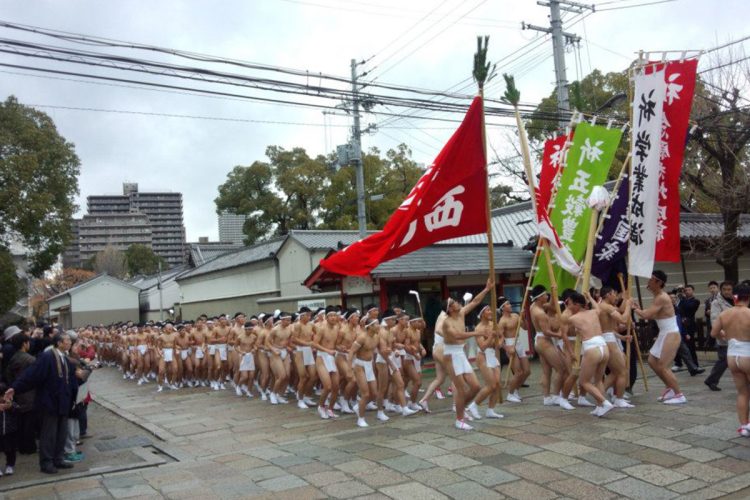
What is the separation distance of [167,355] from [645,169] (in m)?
12.9

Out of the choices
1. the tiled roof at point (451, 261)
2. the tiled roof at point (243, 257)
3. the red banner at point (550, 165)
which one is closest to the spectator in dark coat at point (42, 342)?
the tiled roof at point (451, 261)

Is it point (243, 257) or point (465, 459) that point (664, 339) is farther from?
point (243, 257)

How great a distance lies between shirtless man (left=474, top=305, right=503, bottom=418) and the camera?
9195 mm

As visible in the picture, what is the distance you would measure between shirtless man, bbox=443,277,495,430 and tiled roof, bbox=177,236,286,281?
52.4 feet

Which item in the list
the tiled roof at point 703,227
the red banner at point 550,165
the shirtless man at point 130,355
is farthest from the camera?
the shirtless man at point 130,355

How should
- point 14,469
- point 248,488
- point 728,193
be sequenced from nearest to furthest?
point 248,488
point 14,469
point 728,193

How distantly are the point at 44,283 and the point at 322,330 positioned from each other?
191ft

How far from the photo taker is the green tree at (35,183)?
21266 mm

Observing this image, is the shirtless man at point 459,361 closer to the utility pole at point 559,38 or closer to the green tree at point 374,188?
the utility pole at point 559,38

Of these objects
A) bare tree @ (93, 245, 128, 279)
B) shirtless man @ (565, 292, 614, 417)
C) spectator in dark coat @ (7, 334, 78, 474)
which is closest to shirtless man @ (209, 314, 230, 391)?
spectator in dark coat @ (7, 334, 78, 474)

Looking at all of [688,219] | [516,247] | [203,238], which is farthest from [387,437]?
[203,238]

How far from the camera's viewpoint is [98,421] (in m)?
12.5

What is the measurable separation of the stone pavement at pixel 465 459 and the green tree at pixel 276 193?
25303 millimetres

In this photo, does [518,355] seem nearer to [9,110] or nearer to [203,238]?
[9,110]
